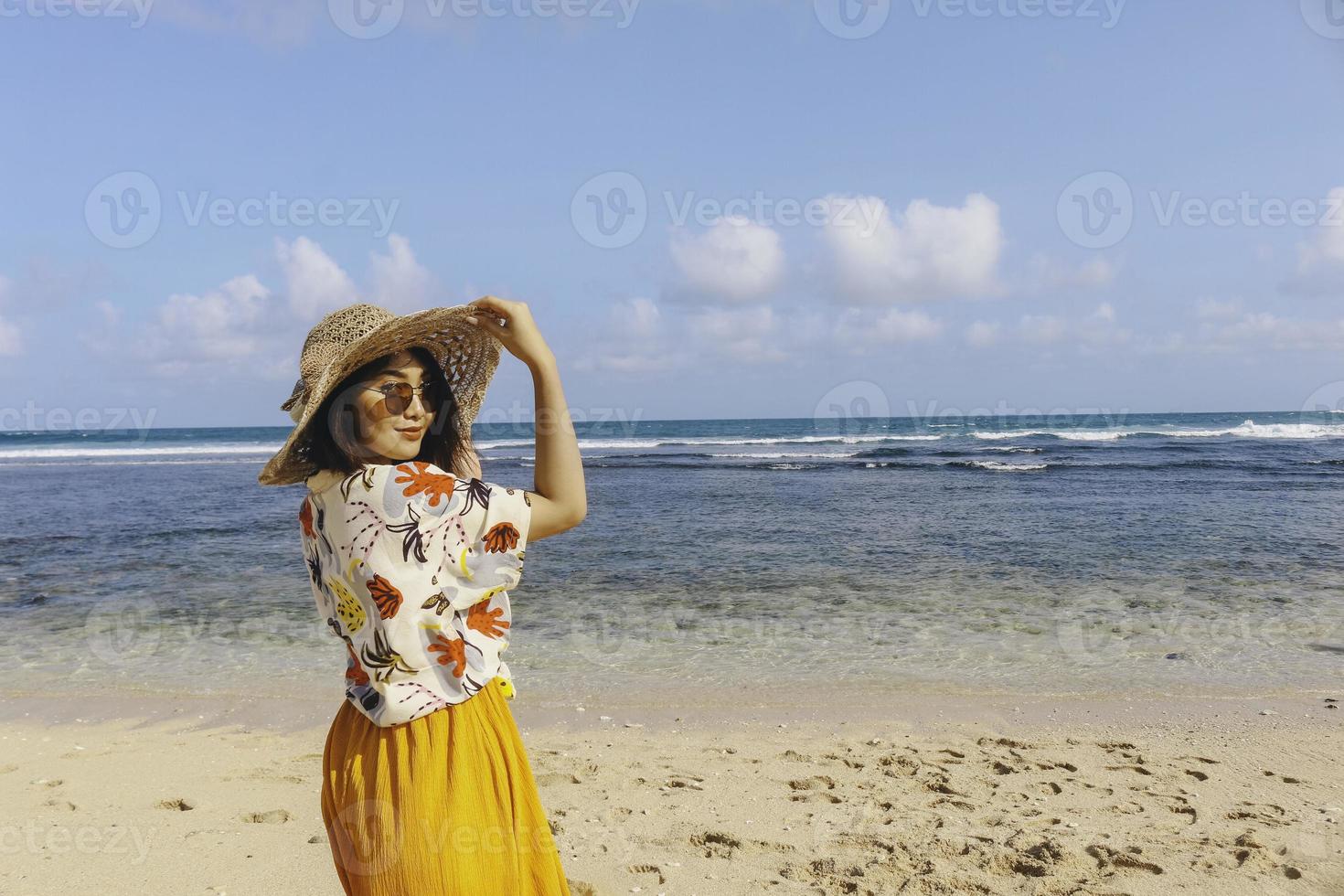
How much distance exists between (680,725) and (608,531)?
8514mm

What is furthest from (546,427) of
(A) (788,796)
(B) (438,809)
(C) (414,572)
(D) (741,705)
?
(D) (741,705)

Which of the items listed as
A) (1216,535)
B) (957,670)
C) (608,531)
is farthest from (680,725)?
(1216,535)

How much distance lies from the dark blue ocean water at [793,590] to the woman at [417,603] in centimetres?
463

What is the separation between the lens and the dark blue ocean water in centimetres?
663

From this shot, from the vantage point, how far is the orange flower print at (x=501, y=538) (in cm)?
162

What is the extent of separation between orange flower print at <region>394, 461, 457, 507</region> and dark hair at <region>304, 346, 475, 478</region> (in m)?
0.15

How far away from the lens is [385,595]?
5.23 feet

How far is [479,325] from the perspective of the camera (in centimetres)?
177

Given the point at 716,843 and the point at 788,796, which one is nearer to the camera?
the point at 716,843

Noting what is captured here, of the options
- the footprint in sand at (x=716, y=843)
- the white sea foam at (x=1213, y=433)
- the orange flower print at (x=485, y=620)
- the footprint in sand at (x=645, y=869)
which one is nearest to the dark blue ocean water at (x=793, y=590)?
the footprint in sand at (x=716, y=843)

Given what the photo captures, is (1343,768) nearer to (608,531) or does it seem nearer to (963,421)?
(608,531)

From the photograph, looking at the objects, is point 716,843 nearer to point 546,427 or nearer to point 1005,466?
point 546,427

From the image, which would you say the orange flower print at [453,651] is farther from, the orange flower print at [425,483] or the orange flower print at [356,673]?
the orange flower print at [425,483]

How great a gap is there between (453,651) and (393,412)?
48 cm
